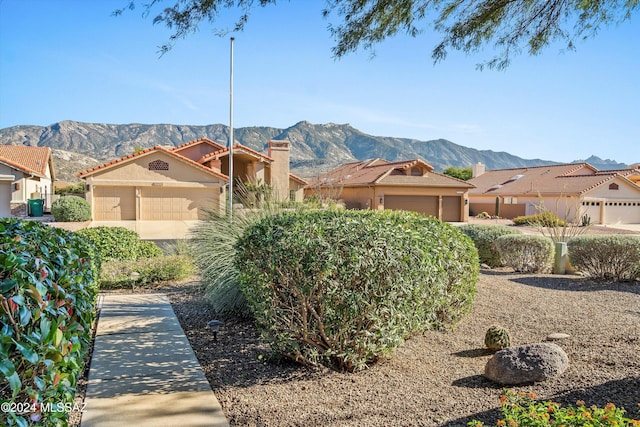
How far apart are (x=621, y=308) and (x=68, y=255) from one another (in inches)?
292

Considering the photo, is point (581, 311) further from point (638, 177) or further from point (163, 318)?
point (638, 177)

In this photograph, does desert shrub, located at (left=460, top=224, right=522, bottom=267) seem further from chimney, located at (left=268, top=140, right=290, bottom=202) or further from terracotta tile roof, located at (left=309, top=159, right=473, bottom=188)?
terracotta tile roof, located at (left=309, top=159, right=473, bottom=188)

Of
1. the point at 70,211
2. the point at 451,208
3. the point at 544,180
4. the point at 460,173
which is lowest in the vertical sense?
the point at 70,211

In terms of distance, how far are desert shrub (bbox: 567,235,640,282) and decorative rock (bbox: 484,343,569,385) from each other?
602cm

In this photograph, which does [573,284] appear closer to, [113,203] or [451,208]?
[113,203]

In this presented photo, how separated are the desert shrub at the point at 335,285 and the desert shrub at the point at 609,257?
6.39m

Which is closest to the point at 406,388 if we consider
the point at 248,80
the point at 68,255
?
the point at 68,255

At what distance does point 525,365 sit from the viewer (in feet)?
13.8

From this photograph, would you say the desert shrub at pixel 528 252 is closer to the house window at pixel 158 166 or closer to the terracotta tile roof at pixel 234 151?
the terracotta tile roof at pixel 234 151

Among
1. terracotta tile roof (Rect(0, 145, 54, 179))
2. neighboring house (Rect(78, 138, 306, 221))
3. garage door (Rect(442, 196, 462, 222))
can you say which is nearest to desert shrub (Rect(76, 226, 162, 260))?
neighboring house (Rect(78, 138, 306, 221))

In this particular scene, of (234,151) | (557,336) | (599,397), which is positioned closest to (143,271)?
(557,336)

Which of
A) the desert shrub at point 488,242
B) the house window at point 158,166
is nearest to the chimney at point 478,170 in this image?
the house window at point 158,166

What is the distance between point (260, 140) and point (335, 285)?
444 feet

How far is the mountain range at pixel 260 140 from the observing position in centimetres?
12044
